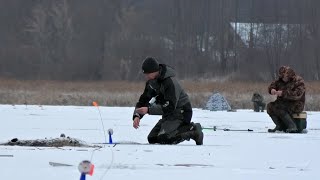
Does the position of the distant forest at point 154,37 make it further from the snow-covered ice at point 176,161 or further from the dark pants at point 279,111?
the snow-covered ice at point 176,161

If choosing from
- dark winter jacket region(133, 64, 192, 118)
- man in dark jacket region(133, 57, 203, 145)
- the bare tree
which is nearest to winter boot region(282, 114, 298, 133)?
man in dark jacket region(133, 57, 203, 145)

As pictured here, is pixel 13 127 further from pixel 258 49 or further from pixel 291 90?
pixel 258 49

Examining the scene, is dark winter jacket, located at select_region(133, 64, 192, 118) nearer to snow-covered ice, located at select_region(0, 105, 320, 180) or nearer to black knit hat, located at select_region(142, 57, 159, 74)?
black knit hat, located at select_region(142, 57, 159, 74)

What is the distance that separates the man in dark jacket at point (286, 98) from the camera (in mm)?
9711

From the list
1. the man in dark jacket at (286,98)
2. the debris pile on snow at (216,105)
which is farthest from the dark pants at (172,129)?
the debris pile on snow at (216,105)

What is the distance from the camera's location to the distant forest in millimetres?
43094

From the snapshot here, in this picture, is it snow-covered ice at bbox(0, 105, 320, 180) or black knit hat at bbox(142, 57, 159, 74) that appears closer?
snow-covered ice at bbox(0, 105, 320, 180)

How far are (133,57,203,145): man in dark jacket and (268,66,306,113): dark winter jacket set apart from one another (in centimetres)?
290

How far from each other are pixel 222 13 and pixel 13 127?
132 ft

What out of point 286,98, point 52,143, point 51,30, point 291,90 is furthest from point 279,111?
point 51,30

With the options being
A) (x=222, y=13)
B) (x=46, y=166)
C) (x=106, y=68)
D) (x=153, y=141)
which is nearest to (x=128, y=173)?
(x=46, y=166)

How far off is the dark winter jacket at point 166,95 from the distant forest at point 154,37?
34.3 m

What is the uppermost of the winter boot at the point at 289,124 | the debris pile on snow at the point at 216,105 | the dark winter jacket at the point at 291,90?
the dark winter jacket at the point at 291,90

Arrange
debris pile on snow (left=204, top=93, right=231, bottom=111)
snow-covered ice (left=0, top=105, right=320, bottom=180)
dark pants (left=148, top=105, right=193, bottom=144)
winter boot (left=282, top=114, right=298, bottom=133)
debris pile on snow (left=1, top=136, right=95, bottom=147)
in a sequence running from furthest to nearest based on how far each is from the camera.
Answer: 1. debris pile on snow (left=204, top=93, right=231, bottom=111)
2. winter boot (left=282, top=114, right=298, bottom=133)
3. dark pants (left=148, top=105, right=193, bottom=144)
4. debris pile on snow (left=1, top=136, right=95, bottom=147)
5. snow-covered ice (left=0, top=105, right=320, bottom=180)
